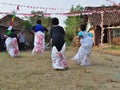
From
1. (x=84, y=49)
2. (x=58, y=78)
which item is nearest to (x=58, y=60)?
(x=84, y=49)

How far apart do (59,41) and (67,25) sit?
3860 cm

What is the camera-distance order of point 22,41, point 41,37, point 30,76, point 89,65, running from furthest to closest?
point 22,41, point 41,37, point 89,65, point 30,76

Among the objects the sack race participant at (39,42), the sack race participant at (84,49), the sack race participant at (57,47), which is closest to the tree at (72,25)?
the sack race participant at (39,42)

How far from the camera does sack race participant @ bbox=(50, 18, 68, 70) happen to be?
11802mm

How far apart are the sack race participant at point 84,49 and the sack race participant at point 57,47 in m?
1.21

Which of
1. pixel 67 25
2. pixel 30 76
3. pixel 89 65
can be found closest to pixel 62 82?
pixel 30 76

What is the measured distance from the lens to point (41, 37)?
16.8m

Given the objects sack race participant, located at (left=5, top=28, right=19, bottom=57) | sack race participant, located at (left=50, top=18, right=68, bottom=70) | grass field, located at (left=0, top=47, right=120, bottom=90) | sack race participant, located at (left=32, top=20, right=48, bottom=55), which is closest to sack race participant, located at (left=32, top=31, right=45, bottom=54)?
sack race participant, located at (left=32, top=20, right=48, bottom=55)

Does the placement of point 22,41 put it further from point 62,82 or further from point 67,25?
point 67,25

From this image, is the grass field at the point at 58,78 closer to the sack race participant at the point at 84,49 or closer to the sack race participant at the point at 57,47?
the sack race participant at the point at 57,47

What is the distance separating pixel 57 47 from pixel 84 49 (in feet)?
5.14

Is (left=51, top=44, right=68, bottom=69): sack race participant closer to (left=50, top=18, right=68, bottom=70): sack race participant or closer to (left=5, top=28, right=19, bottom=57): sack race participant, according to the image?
(left=50, top=18, right=68, bottom=70): sack race participant

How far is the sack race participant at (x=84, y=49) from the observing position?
43.1 ft

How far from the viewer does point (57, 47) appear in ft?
39.3
